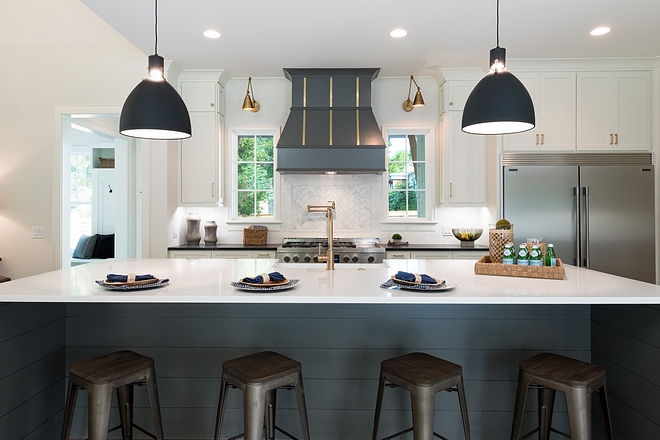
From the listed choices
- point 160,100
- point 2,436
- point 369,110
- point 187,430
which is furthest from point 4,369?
point 369,110

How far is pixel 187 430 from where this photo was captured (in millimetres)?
2232

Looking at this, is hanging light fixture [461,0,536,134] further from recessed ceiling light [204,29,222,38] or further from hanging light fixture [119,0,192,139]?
recessed ceiling light [204,29,222,38]

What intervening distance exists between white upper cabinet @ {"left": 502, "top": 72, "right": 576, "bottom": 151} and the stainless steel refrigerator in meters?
0.21

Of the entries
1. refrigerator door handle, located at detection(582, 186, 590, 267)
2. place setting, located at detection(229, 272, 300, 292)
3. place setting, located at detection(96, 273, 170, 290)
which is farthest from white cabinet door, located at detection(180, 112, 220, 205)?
refrigerator door handle, located at detection(582, 186, 590, 267)

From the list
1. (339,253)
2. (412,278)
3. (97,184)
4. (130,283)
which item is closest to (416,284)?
(412,278)

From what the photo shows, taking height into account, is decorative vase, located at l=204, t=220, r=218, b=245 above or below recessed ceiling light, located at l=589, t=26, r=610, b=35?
below

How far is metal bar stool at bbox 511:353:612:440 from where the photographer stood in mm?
1603

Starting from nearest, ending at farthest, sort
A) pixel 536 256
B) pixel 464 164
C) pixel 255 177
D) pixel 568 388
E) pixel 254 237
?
pixel 568 388, pixel 536 256, pixel 464 164, pixel 254 237, pixel 255 177

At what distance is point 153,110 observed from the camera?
78.1 inches

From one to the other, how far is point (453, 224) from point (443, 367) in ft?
10.1

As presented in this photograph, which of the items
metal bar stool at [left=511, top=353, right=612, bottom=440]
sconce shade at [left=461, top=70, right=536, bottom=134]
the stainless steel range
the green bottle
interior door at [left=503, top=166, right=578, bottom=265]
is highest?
sconce shade at [left=461, top=70, right=536, bottom=134]

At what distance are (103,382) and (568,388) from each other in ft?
5.87

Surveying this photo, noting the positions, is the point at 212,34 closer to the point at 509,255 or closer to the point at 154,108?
the point at 154,108

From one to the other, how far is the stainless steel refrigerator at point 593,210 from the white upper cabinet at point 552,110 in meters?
0.21
